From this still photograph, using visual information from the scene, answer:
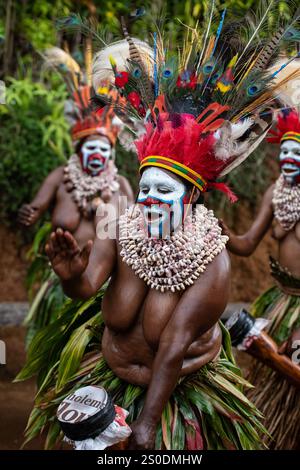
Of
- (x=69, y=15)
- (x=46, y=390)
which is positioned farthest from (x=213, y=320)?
(x=69, y=15)

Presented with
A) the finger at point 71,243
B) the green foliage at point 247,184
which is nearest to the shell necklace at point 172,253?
the finger at point 71,243

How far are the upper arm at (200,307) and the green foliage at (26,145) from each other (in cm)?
486

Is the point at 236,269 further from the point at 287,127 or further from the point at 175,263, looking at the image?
the point at 175,263

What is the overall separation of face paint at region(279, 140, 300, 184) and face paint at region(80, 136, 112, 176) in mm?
1390

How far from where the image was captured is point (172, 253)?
108 inches

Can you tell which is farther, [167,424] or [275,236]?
[275,236]

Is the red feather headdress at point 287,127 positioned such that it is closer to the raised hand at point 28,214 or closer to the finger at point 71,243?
the raised hand at point 28,214

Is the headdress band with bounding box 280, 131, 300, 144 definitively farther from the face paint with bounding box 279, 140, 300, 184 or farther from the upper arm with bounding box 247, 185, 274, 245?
the upper arm with bounding box 247, 185, 274, 245

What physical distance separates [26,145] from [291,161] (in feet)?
12.7

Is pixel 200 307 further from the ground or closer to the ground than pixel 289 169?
closer to the ground

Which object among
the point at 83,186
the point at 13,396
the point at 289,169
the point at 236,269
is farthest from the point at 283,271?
the point at 236,269

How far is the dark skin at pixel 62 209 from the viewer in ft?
16.9

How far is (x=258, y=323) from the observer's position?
3.79 metres
